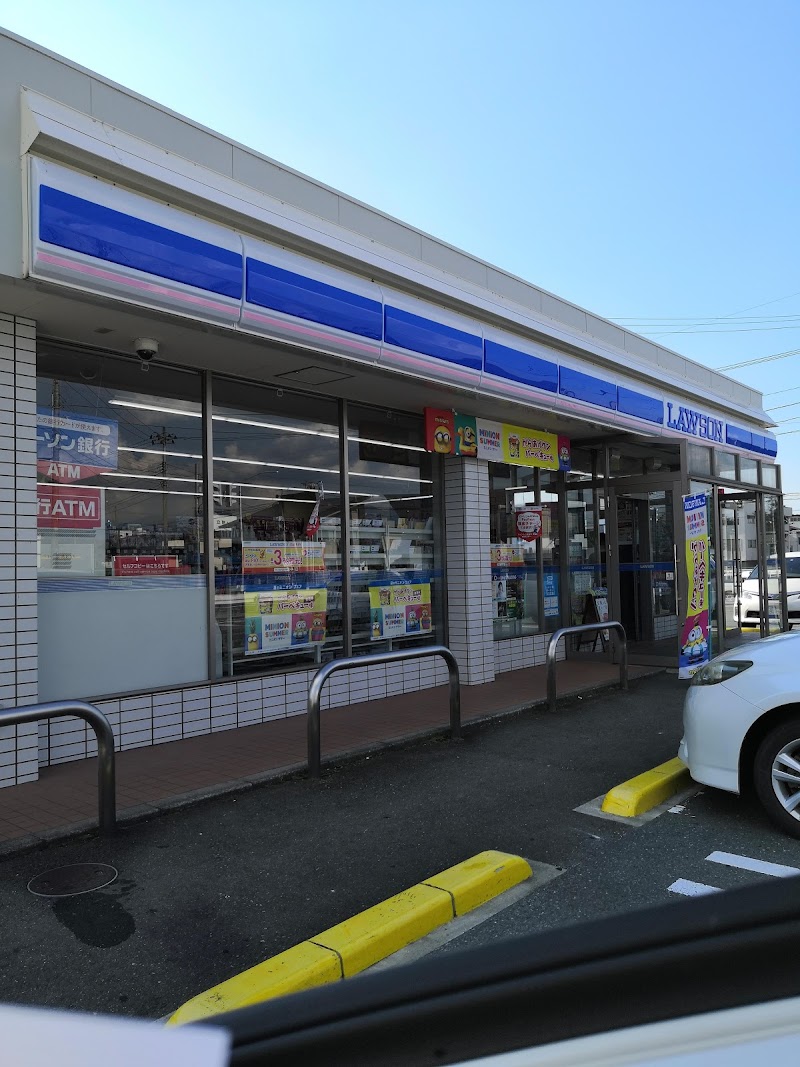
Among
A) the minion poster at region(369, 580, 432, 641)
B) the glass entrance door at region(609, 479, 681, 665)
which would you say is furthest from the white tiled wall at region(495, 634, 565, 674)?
the minion poster at region(369, 580, 432, 641)

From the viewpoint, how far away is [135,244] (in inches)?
199

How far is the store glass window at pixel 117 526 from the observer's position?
6.34 meters

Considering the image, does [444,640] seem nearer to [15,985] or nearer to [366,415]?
[366,415]

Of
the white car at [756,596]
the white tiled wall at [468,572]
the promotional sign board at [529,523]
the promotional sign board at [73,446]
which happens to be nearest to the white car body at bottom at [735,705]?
the white tiled wall at [468,572]

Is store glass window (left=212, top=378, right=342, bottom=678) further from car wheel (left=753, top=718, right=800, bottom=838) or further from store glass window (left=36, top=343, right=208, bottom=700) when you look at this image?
car wheel (left=753, top=718, right=800, bottom=838)

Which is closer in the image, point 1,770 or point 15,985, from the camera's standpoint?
point 15,985

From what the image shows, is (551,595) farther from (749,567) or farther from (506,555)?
(749,567)

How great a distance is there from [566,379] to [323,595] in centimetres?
375

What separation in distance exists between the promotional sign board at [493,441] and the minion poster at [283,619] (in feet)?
7.34

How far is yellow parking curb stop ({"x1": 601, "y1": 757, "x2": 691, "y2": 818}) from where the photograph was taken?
5.03 metres

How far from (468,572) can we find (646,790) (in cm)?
460

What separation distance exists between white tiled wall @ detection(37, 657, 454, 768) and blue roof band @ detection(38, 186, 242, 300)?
11.3 ft

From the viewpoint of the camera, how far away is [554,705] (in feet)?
26.4

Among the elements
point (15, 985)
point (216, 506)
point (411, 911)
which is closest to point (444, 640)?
point (216, 506)
